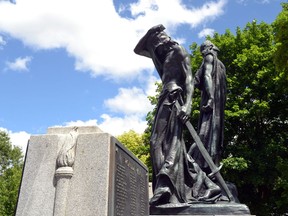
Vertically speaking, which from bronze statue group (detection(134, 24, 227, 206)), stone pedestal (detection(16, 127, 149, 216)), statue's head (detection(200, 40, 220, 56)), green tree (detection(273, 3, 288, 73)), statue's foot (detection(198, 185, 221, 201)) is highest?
green tree (detection(273, 3, 288, 73))

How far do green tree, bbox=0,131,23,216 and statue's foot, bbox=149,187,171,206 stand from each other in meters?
24.9

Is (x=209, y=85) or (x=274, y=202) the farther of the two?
(x=274, y=202)

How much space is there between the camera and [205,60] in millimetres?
9016

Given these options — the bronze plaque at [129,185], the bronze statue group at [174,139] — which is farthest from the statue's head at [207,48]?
the bronze plaque at [129,185]

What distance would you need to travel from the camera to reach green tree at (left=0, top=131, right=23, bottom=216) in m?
29.3

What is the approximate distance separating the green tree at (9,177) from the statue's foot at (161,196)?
2489cm

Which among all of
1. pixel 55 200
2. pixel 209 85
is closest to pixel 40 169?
pixel 55 200

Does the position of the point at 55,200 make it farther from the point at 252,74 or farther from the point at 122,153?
the point at 252,74

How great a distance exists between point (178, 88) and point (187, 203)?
2.22m

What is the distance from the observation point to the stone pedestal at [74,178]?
326 centimetres

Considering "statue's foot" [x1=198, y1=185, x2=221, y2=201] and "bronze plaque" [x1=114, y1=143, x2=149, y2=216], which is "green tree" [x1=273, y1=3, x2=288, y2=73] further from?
"bronze plaque" [x1=114, y1=143, x2=149, y2=216]

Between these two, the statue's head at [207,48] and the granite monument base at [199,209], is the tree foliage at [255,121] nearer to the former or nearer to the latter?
the statue's head at [207,48]

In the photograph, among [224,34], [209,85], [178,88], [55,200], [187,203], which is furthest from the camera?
[224,34]

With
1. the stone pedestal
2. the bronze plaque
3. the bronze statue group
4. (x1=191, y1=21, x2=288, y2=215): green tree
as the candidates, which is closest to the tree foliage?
(x1=191, y1=21, x2=288, y2=215): green tree
